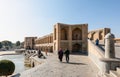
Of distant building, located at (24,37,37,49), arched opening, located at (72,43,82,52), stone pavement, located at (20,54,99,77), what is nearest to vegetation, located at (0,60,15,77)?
stone pavement, located at (20,54,99,77)

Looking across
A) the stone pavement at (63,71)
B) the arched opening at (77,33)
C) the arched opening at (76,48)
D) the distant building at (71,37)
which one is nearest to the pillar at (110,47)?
the stone pavement at (63,71)

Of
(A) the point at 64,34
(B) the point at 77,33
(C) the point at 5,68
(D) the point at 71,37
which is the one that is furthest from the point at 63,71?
(B) the point at 77,33

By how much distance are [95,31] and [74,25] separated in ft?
23.1

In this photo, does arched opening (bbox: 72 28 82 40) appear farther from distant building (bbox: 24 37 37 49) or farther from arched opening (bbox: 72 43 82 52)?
distant building (bbox: 24 37 37 49)

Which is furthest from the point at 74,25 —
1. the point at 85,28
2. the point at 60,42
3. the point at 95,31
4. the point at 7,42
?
the point at 7,42

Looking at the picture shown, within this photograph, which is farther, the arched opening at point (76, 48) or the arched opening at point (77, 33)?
the arched opening at point (77, 33)

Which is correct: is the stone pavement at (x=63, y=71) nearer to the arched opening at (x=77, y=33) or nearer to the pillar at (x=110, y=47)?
the pillar at (x=110, y=47)

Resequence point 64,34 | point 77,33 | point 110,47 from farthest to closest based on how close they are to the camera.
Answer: point 64,34 < point 77,33 < point 110,47

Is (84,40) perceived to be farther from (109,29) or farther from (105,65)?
(105,65)

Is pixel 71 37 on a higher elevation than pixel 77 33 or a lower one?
lower

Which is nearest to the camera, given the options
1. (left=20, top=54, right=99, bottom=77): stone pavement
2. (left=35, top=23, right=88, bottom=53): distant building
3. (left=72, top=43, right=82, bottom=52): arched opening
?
(left=20, top=54, right=99, bottom=77): stone pavement

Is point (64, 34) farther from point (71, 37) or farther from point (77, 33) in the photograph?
point (77, 33)

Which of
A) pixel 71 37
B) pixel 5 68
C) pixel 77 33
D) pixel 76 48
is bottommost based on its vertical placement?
pixel 5 68

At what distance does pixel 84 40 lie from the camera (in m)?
29.8
